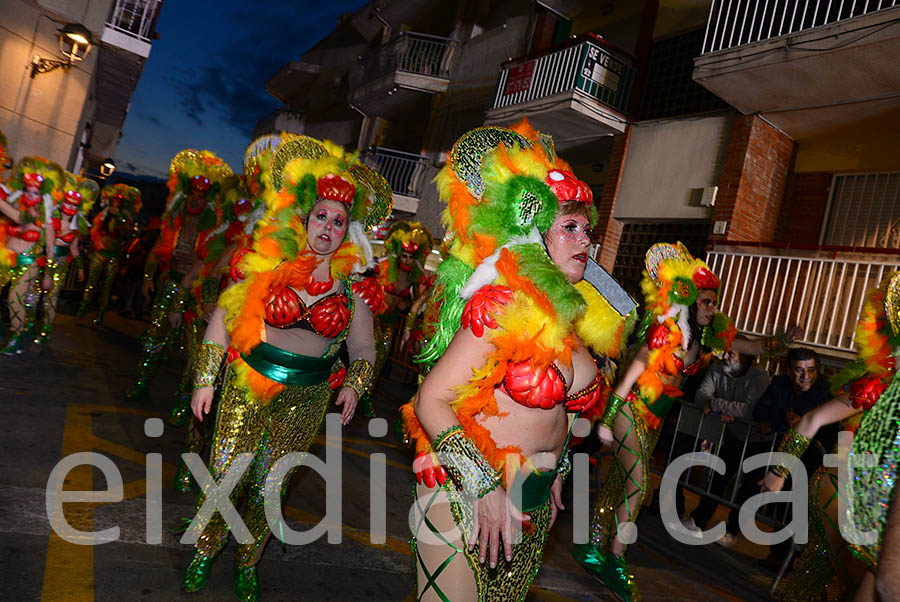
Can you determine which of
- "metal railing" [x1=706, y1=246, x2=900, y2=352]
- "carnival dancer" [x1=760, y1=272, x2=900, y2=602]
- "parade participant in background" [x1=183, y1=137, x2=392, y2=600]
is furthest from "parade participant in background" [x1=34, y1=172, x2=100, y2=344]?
"metal railing" [x1=706, y1=246, x2=900, y2=352]

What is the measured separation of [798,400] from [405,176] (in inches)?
544

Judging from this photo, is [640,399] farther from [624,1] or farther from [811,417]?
[624,1]

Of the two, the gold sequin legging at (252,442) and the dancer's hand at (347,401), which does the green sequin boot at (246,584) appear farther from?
the dancer's hand at (347,401)

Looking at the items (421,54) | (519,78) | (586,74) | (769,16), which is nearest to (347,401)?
(769,16)

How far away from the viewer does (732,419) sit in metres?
6.10

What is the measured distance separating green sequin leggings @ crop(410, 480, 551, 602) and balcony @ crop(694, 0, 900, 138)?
8.00 m

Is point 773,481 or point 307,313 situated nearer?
point 307,313

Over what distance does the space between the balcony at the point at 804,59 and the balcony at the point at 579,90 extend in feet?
7.82

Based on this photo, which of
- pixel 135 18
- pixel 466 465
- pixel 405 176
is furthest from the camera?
pixel 405 176

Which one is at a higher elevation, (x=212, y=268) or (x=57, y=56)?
(x=57, y=56)

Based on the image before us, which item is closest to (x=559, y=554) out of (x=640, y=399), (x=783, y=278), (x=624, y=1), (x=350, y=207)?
(x=640, y=399)

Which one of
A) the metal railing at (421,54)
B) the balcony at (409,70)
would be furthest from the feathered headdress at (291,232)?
the metal railing at (421,54)

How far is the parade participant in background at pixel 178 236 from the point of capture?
627cm

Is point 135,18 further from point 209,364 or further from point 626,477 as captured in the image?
point 626,477
